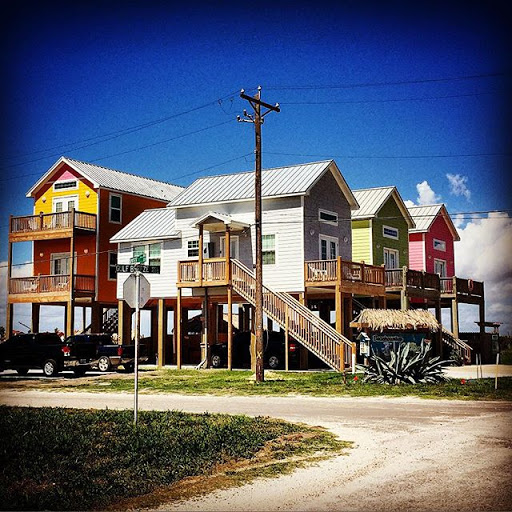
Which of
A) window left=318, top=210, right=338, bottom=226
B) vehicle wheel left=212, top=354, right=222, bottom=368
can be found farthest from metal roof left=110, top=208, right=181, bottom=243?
window left=318, top=210, right=338, bottom=226

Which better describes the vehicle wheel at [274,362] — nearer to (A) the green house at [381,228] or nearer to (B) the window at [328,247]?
(B) the window at [328,247]

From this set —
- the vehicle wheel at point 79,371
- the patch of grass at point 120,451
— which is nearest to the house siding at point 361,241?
the vehicle wheel at point 79,371

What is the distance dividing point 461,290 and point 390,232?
507cm

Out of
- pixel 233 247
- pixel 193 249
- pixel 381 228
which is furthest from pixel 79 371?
pixel 381 228

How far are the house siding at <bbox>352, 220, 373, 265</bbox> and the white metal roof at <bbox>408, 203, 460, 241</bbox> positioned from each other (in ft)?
20.9

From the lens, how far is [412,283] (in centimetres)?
3669

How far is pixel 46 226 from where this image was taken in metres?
40.2

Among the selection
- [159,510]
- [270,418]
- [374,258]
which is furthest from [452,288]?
[159,510]

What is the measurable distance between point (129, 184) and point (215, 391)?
2472 centimetres

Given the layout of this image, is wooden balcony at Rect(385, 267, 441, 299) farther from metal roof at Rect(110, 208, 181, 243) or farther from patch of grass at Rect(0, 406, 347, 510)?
patch of grass at Rect(0, 406, 347, 510)

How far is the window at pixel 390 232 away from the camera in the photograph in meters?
41.0

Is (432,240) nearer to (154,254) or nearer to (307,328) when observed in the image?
(154,254)

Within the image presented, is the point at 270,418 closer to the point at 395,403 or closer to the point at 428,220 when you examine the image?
the point at 395,403

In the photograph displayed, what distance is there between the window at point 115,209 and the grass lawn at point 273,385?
45.0ft
